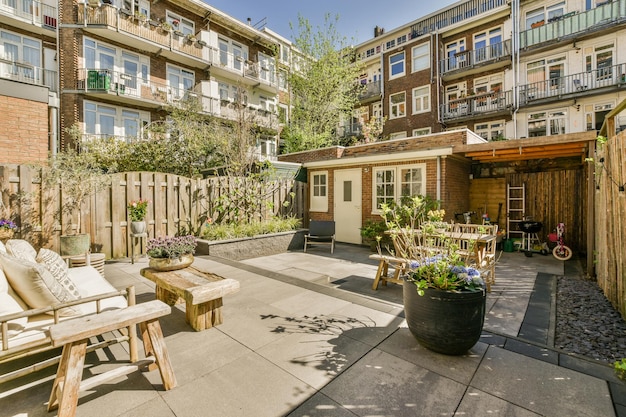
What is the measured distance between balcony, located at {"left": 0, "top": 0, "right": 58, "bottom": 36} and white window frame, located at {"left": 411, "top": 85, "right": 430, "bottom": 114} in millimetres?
18601

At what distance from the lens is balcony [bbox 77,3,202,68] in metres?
12.4

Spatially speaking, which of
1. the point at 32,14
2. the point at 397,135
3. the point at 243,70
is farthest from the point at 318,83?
the point at 32,14

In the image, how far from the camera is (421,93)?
17172 millimetres

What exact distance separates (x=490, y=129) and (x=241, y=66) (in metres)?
15.0

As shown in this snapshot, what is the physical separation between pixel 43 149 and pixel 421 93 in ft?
57.9

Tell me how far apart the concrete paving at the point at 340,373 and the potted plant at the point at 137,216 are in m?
3.44

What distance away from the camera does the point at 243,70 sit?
58.0 ft

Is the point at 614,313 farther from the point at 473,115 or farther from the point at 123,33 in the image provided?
the point at 123,33

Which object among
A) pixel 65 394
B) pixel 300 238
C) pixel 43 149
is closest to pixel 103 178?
pixel 43 149

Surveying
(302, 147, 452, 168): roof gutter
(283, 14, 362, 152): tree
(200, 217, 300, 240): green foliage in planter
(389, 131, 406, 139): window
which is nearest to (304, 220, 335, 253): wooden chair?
(200, 217, 300, 240): green foliage in planter

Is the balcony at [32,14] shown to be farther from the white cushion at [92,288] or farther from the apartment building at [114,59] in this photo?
the white cushion at [92,288]

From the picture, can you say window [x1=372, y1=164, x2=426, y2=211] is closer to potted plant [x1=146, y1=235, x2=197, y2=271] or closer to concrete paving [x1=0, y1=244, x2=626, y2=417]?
concrete paving [x1=0, y1=244, x2=626, y2=417]

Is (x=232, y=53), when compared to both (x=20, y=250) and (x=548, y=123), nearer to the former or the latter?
(x=548, y=123)

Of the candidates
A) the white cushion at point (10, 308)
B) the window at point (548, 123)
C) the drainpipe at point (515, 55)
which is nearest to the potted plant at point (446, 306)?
the white cushion at point (10, 308)
